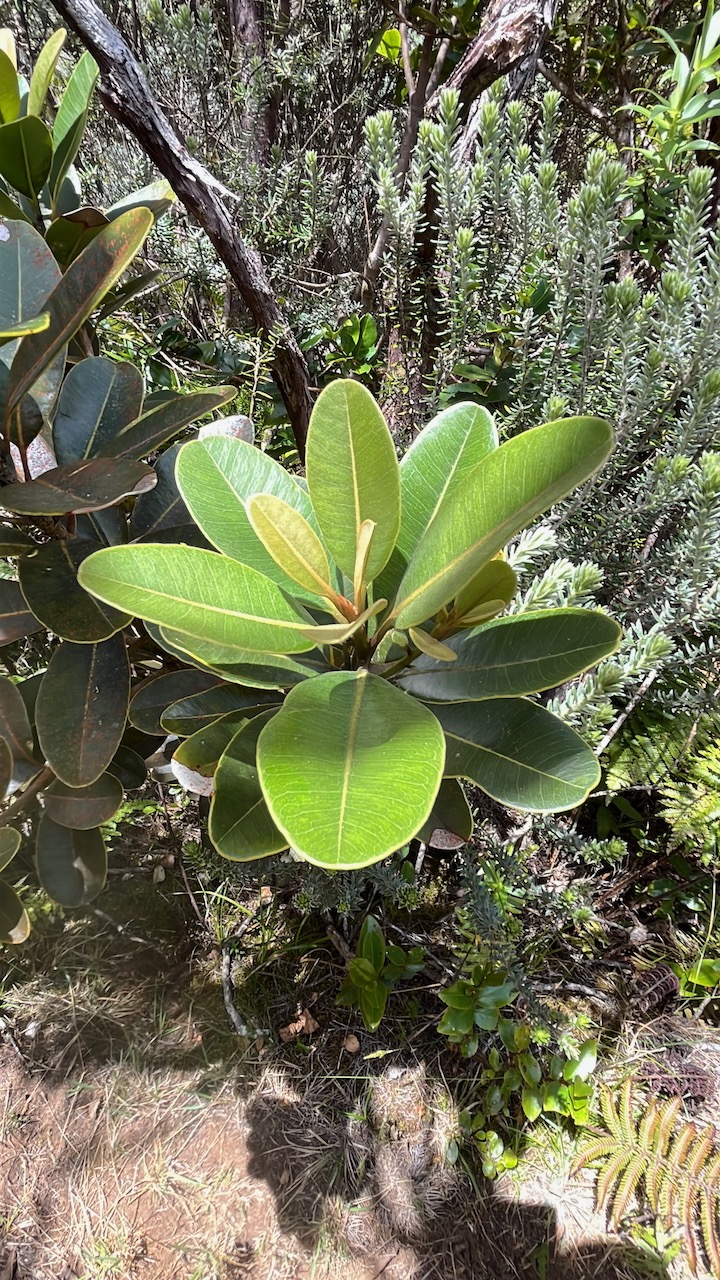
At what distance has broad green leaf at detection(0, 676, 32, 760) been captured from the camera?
85 centimetres

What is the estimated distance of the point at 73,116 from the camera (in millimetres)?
861

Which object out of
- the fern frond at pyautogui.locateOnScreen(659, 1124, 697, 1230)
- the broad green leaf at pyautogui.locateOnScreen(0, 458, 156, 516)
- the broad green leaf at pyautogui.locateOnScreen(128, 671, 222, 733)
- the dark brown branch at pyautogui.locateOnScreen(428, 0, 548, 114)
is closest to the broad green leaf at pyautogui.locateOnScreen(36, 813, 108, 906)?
the broad green leaf at pyautogui.locateOnScreen(128, 671, 222, 733)

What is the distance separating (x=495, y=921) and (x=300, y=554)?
839 mm

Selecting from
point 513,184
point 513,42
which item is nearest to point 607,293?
point 513,184

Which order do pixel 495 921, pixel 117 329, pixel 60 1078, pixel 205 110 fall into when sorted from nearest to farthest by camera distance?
1. pixel 495 921
2. pixel 60 1078
3. pixel 117 329
4. pixel 205 110

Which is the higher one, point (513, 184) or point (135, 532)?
point (513, 184)

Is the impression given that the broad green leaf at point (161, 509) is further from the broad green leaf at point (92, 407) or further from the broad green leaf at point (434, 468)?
the broad green leaf at point (434, 468)

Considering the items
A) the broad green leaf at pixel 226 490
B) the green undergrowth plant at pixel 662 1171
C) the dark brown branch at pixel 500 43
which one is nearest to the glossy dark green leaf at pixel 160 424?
the broad green leaf at pixel 226 490

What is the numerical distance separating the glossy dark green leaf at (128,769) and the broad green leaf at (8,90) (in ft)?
2.86

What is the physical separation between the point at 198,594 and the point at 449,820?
442 mm

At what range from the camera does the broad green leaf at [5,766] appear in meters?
0.80

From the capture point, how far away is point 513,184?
111cm

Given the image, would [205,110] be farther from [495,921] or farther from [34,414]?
[495,921]

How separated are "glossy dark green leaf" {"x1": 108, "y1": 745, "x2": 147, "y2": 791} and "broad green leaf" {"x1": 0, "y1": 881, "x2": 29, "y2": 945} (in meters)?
0.22
